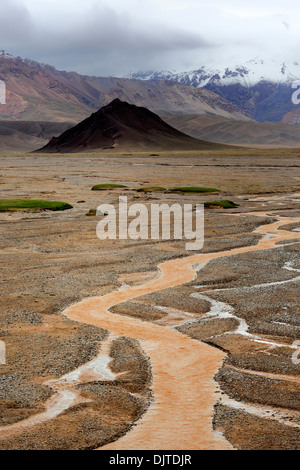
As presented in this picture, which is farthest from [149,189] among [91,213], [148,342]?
[148,342]

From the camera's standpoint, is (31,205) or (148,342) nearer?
(148,342)

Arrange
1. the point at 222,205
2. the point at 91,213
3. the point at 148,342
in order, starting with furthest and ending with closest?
the point at 222,205 → the point at 91,213 → the point at 148,342

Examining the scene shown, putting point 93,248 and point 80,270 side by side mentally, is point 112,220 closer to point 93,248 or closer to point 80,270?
point 93,248

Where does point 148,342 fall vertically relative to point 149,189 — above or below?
below

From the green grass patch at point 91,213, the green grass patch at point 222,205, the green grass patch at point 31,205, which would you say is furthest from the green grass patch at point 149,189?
the green grass patch at point 91,213

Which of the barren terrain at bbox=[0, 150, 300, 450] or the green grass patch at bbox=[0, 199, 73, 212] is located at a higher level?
the green grass patch at bbox=[0, 199, 73, 212]

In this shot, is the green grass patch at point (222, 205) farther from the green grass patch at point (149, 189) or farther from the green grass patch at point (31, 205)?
the green grass patch at point (149, 189)

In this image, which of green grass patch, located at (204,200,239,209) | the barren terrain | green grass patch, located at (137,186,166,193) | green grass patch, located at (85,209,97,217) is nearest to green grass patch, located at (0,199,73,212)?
green grass patch, located at (85,209,97,217)

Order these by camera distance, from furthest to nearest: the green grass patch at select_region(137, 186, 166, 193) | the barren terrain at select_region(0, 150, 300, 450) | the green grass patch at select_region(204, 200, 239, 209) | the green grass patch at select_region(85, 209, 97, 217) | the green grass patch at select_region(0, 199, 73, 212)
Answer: the green grass patch at select_region(137, 186, 166, 193) → the green grass patch at select_region(204, 200, 239, 209) → the green grass patch at select_region(0, 199, 73, 212) → the green grass patch at select_region(85, 209, 97, 217) → the barren terrain at select_region(0, 150, 300, 450)

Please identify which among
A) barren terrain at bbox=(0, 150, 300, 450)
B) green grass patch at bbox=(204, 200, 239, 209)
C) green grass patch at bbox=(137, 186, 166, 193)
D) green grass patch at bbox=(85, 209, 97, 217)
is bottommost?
barren terrain at bbox=(0, 150, 300, 450)

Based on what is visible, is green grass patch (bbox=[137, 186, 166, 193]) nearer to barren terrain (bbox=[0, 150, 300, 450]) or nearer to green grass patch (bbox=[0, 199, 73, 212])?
green grass patch (bbox=[0, 199, 73, 212])

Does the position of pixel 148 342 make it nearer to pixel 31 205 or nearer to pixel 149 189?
pixel 31 205

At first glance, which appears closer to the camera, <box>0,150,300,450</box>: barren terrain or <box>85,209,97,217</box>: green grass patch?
<box>0,150,300,450</box>: barren terrain

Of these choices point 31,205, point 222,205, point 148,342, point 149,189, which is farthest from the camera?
point 149,189
